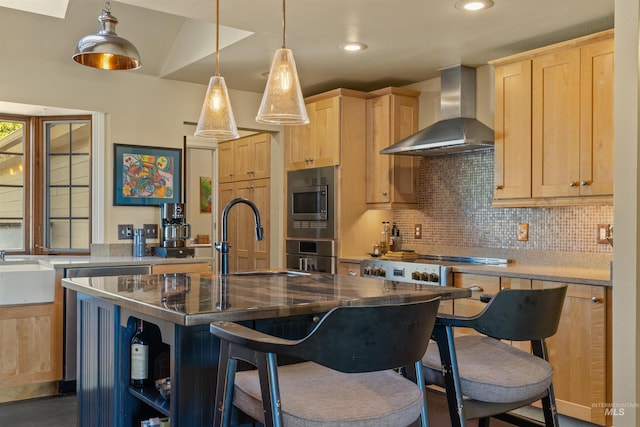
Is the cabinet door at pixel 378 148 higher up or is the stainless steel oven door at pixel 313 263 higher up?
the cabinet door at pixel 378 148

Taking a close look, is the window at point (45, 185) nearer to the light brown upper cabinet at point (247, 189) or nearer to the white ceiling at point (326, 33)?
the white ceiling at point (326, 33)

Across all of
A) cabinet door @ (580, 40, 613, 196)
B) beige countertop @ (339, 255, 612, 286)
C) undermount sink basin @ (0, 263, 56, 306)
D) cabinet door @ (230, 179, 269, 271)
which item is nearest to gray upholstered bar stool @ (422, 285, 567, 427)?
beige countertop @ (339, 255, 612, 286)

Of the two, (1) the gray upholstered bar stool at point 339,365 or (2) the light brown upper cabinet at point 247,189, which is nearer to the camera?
(1) the gray upholstered bar stool at point 339,365

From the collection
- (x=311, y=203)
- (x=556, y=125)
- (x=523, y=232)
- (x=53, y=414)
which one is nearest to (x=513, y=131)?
(x=556, y=125)

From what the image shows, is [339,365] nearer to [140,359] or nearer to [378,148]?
[140,359]

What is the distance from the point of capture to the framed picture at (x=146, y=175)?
15.5 ft

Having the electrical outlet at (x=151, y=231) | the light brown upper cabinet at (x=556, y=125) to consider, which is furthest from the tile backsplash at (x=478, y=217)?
the electrical outlet at (x=151, y=231)

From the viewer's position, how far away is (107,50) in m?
2.57

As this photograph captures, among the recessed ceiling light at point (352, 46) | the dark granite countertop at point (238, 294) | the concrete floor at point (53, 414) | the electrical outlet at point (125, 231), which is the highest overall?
the recessed ceiling light at point (352, 46)

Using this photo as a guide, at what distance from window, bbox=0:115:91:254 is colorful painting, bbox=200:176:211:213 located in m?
3.00

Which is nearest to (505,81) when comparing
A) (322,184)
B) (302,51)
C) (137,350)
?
(302,51)

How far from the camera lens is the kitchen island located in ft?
5.90

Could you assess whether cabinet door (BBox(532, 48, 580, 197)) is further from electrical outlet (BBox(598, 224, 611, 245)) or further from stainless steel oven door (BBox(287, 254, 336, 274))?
stainless steel oven door (BBox(287, 254, 336, 274))

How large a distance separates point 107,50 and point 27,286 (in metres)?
1.94
